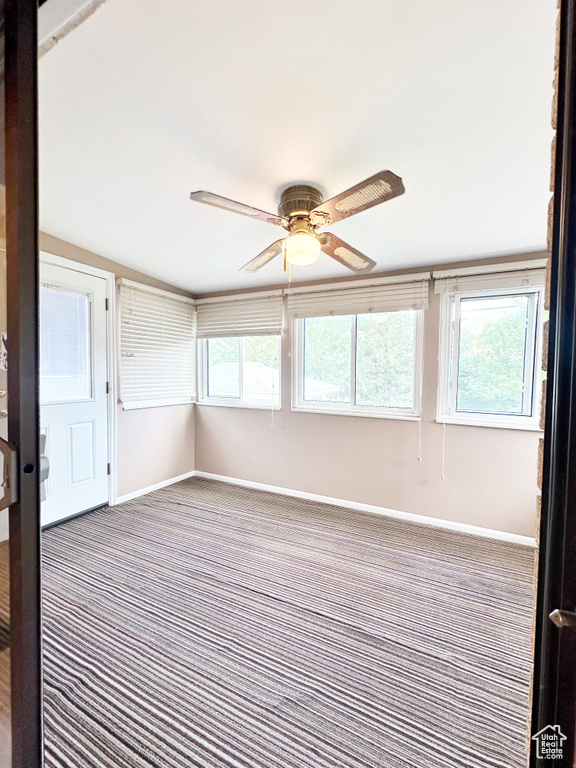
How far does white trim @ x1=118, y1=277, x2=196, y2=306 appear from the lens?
3.37 m

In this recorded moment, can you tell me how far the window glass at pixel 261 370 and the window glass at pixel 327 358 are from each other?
1.12ft

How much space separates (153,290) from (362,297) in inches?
84.2

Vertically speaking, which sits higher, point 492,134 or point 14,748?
point 492,134

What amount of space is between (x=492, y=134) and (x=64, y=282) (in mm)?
3075

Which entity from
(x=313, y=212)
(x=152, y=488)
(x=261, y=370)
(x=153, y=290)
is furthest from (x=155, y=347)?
(x=313, y=212)

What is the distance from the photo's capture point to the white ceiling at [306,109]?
3.75ft

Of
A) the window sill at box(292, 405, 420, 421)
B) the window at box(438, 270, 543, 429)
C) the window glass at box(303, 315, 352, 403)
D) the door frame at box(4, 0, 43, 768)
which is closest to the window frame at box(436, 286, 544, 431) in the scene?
the window at box(438, 270, 543, 429)

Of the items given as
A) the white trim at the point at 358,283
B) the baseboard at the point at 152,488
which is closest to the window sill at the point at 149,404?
the baseboard at the point at 152,488

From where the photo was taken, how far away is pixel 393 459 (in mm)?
3205

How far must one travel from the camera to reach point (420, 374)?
3.09 m

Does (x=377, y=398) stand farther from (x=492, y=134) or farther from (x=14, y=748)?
(x=14, y=748)

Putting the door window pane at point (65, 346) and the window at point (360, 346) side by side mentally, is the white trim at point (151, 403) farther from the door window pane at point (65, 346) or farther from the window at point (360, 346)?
the window at point (360, 346)

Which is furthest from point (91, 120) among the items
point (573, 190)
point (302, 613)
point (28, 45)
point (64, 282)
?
point (302, 613)

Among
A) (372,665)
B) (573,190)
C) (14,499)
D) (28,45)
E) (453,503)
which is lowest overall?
(372,665)
